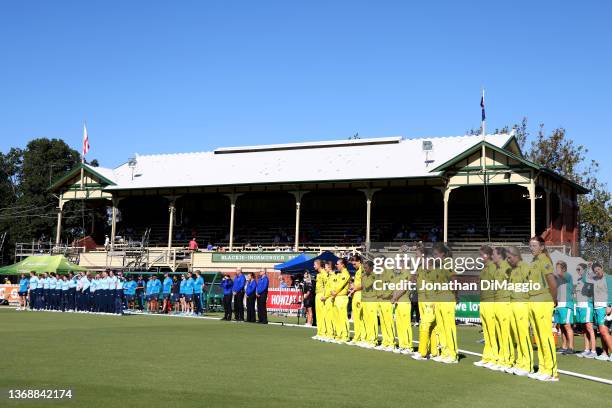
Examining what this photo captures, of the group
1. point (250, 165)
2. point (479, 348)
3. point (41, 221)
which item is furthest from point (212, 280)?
point (41, 221)

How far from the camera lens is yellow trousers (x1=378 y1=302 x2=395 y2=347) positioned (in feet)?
53.5

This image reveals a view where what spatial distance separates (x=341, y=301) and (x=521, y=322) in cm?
681

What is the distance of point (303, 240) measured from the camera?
45.9m

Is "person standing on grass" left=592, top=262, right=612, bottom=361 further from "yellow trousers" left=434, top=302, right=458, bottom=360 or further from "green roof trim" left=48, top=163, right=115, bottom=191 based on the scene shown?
"green roof trim" left=48, top=163, right=115, bottom=191

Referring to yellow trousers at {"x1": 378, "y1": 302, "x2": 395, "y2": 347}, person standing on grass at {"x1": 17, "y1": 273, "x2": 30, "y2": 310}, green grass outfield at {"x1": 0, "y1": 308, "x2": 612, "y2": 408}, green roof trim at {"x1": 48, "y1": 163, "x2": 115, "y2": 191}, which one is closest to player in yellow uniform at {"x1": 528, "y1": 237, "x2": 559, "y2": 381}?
green grass outfield at {"x1": 0, "y1": 308, "x2": 612, "y2": 408}

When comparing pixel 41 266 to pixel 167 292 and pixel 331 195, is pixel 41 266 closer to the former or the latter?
pixel 167 292

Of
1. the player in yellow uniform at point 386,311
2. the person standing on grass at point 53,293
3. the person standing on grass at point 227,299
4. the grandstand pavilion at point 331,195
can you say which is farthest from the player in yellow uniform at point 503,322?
A: the person standing on grass at point 53,293

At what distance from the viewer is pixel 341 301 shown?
18.3 metres

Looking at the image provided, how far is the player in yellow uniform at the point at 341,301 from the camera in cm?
1822

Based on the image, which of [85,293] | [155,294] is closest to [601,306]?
[155,294]

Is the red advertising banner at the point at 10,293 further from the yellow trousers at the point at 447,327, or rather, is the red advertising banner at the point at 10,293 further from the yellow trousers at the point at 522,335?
the yellow trousers at the point at 522,335

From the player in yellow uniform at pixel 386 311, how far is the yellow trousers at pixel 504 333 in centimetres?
380

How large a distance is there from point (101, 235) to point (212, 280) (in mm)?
21015

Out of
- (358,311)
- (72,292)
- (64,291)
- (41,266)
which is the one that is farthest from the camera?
(41,266)
